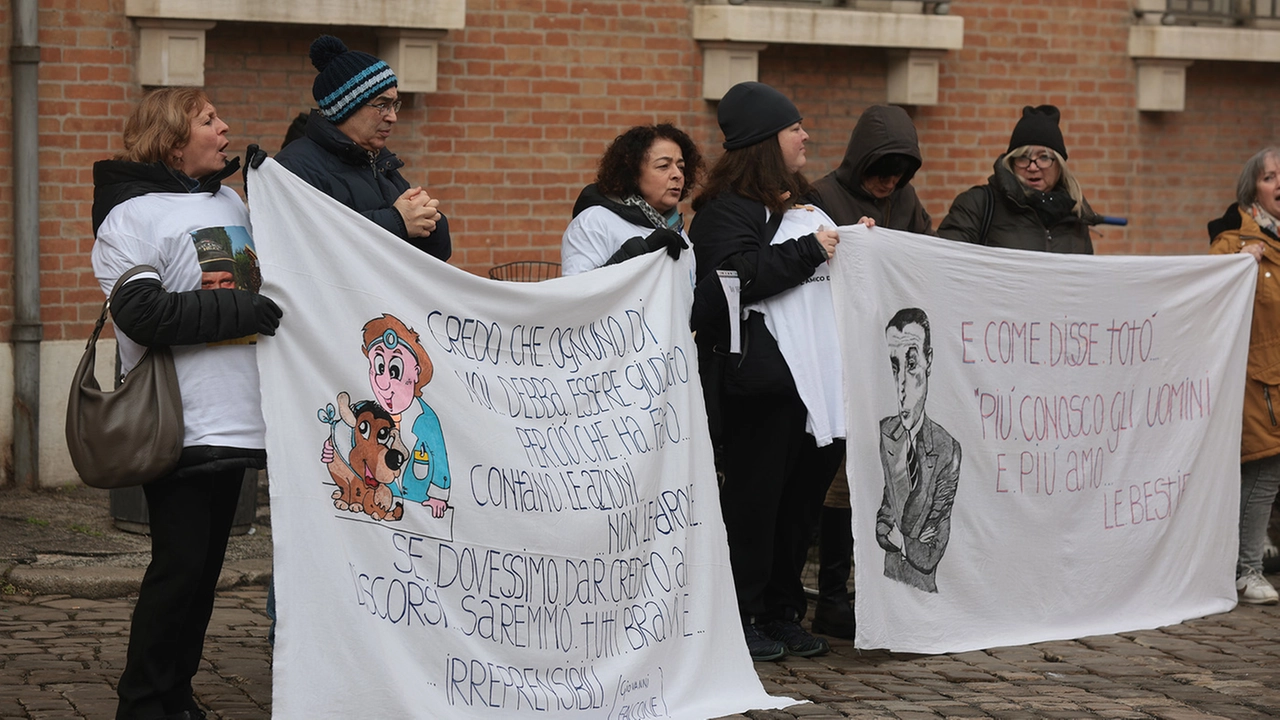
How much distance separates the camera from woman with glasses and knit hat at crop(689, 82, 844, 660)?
5480 mm

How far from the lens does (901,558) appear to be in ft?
18.9

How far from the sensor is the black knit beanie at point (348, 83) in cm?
469

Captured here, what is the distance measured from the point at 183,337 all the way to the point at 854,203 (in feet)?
9.33

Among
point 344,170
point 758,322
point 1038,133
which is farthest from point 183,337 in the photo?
point 1038,133

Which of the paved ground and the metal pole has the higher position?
the metal pole

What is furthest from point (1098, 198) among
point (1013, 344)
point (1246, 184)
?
point (1013, 344)

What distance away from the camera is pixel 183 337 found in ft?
13.8

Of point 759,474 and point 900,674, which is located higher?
point 759,474

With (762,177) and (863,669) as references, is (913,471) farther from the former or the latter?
(762,177)

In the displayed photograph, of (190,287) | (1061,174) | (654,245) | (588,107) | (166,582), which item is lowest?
(166,582)

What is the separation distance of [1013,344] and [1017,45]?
193 inches

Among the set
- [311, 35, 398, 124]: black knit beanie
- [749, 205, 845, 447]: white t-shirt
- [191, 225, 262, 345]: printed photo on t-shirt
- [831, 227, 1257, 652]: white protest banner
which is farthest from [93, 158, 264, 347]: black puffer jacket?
[831, 227, 1257, 652]: white protest banner

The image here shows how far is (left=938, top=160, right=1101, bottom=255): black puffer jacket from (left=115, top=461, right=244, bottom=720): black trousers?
3.46 m

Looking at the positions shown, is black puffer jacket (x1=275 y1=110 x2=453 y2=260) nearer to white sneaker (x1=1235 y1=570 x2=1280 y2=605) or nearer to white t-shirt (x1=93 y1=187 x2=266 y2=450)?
white t-shirt (x1=93 y1=187 x2=266 y2=450)
